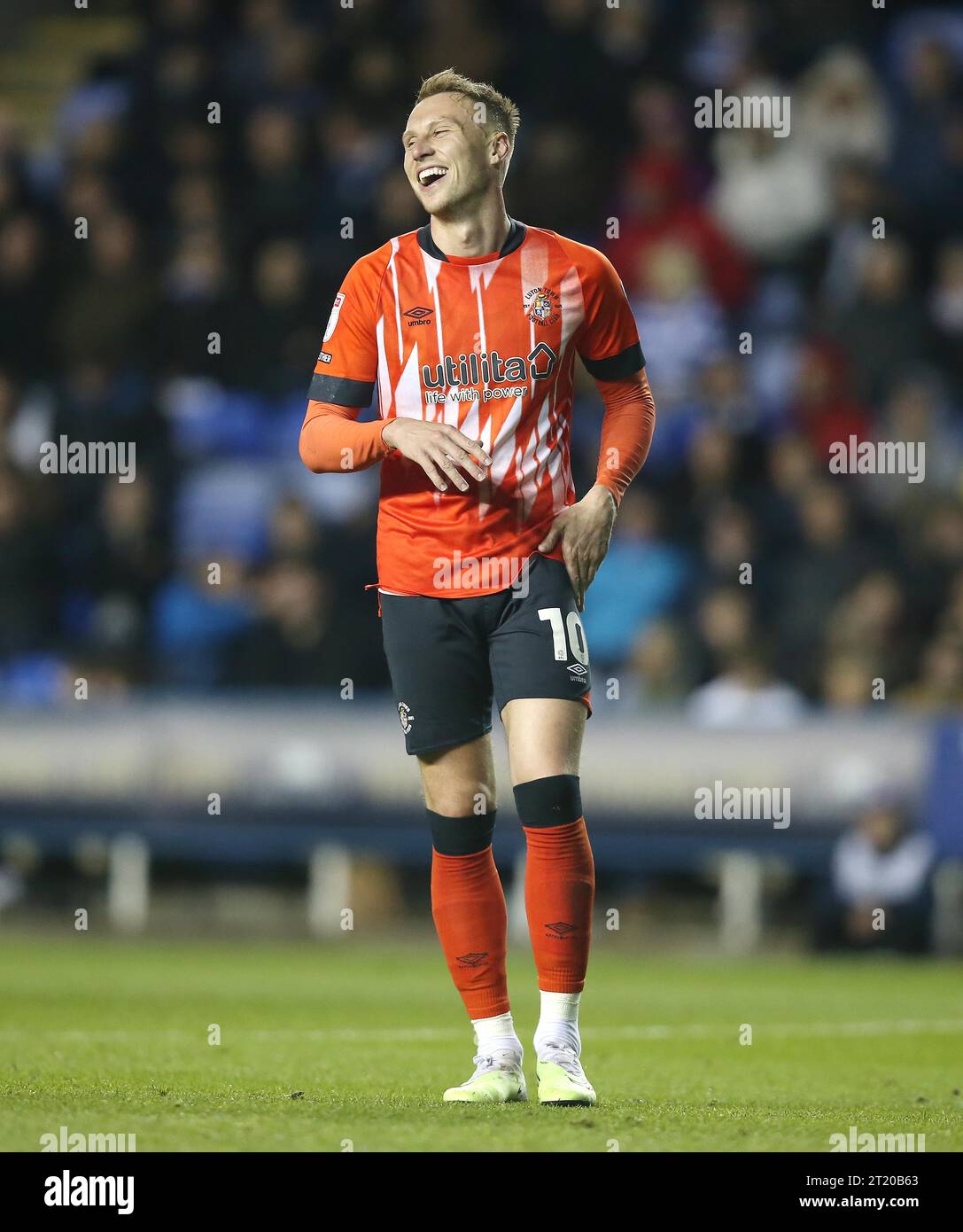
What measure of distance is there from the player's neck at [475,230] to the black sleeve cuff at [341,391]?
1.33 feet

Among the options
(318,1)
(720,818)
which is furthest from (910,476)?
(318,1)

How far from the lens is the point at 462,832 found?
16.6 ft

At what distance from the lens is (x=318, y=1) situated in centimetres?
1499

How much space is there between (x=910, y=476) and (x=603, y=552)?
24.4ft

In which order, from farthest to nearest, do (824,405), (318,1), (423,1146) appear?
(318,1)
(824,405)
(423,1146)

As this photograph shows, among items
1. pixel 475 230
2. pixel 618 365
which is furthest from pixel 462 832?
pixel 475 230

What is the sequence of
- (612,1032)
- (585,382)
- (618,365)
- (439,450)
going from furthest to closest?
(585,382) < (612,1032) < (618,365) < (439,450)

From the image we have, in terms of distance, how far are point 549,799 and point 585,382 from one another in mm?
8516

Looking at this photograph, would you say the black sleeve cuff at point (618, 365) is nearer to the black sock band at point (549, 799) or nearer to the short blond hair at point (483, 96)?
the short blond hair at point (483, 96)

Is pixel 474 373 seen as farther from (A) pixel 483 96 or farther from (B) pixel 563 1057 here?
(B) pixel 563 1057

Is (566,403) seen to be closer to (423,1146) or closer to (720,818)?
(423,1146)

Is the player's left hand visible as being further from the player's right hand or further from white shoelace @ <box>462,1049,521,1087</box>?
white shoelace @ <box>462,1049,521,1087</box>

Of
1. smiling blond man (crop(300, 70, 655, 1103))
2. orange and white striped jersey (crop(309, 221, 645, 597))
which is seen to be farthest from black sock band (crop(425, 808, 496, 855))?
orange and white striped jersey (crop(309, 221, 645, 597))

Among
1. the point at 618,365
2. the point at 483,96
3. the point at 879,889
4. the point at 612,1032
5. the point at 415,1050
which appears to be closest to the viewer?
the point at 483,96
